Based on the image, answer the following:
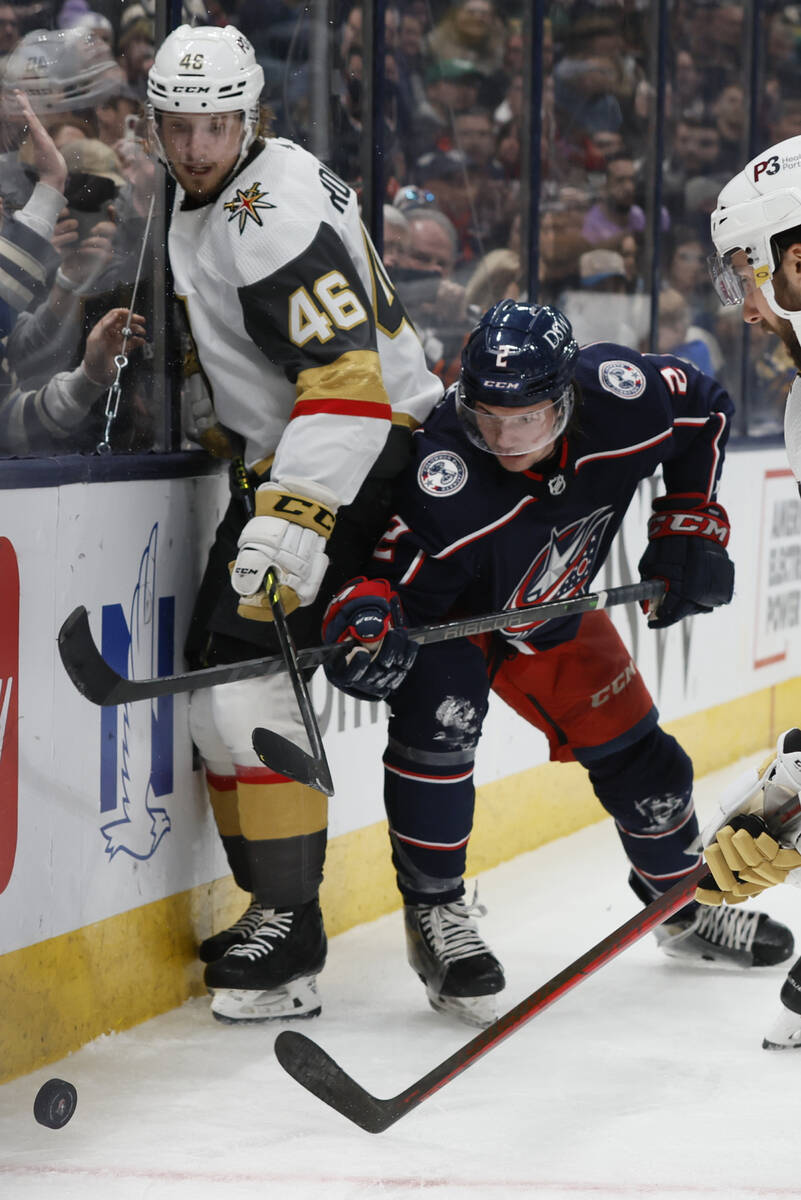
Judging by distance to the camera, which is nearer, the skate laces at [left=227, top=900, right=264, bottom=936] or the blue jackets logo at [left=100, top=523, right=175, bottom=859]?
the blue jackets logo at [left=100, top=523, right=175, bottom=859]

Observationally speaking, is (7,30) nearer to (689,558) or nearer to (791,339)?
(791,339)

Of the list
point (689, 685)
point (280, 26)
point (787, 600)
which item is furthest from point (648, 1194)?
point (787, 600)

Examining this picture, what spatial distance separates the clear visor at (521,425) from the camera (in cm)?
241

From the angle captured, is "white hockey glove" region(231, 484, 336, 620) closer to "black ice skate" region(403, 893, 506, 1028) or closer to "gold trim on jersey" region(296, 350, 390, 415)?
"gold trim on jersey" region(296, 350, 390, 415)

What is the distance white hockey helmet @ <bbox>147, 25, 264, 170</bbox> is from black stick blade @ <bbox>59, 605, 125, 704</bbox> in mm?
799

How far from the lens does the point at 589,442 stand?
257 centimetres

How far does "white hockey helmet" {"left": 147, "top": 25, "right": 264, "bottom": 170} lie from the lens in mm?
2338

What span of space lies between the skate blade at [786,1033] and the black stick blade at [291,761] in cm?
82

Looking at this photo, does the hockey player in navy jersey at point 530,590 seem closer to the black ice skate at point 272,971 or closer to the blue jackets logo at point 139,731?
the black ice skate at point 272,971

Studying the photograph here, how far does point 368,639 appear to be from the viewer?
2.33 meters

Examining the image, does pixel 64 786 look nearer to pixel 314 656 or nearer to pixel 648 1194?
pixel 314 656

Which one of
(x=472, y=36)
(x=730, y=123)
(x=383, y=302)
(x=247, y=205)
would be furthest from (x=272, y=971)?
(x=730, y=123)

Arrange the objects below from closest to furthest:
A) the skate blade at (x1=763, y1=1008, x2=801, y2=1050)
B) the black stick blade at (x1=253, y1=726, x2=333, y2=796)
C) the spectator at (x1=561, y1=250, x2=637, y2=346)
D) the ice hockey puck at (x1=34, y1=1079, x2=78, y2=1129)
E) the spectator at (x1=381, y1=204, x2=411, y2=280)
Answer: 1. the ice hockey puck at (x1=34, y1=1079, x2=78, y2=1129)
2. the black stick blade at (x1=253, y1=726, x2=333, y2=796)
3. the skate blade at (x1=763, y1=1008, x2=801, y2=1050)
4. the spectator at (x1=381, y1=204, x2=411, y2=280)
5. the spectator at (x1=561, y1=250, x2=637, y2=346)

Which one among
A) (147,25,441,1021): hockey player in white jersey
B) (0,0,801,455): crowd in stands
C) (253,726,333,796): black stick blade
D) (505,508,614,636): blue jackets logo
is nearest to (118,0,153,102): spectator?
(0,0,801,455): crowd in stands
